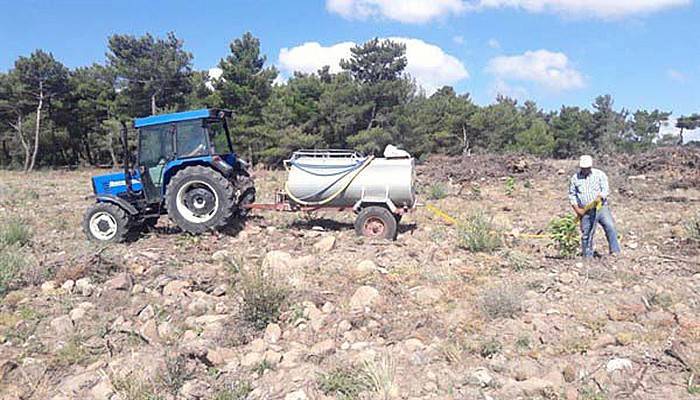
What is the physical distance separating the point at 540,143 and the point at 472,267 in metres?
39.6

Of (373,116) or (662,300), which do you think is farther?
(373,116)

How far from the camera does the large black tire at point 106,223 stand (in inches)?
322

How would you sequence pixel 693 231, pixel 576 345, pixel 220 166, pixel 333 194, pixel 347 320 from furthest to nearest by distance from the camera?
pixel 333 194 → pixel 220 166 → pixel 693 231 → pixel 347 320 → pixel 576 345

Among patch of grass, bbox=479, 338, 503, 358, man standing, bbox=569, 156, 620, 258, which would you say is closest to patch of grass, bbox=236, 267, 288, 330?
patch of grass, bbox=479, 338, 503, 358

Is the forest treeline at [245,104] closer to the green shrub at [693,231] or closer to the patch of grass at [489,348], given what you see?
the green shrub at [693,231]

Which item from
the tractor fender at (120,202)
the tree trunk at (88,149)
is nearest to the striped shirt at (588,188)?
the tractor fender at (120,202)

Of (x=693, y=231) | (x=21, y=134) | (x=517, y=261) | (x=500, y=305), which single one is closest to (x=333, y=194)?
(x=517, y=261)

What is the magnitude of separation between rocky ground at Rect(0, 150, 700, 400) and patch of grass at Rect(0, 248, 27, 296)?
3 centimetres

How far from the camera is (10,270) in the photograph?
600cm

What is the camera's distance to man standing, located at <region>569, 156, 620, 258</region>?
6.87m

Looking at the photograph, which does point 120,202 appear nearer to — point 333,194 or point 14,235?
point 14,235

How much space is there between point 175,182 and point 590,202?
5950mm

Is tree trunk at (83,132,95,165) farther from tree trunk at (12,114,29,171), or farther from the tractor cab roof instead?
the tractor cab roof

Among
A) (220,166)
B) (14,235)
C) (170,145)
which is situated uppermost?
(170,145)
